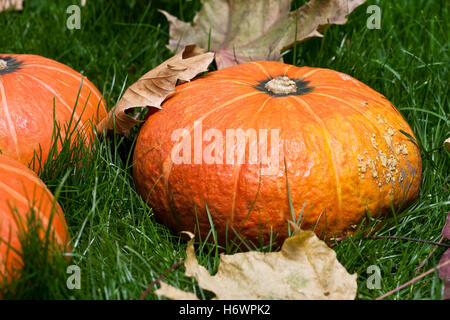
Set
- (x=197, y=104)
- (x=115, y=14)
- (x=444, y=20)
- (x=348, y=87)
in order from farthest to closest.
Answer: (x=115, y=14) < (x=444, y=20) < (x=348, y=87) < (x=197, y=104)

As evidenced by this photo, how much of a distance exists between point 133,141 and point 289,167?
100cm

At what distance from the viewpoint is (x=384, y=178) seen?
2.32 m

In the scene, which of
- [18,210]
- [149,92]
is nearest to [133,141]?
[149,92]

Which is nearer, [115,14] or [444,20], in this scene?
[444,20]

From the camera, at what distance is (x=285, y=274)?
206cm

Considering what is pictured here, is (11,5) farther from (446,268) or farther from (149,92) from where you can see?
(446,268)

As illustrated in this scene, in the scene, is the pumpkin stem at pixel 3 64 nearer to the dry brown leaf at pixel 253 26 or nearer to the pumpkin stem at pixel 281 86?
the dry brown leaf at pixel 253 26

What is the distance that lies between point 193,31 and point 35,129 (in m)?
1.45

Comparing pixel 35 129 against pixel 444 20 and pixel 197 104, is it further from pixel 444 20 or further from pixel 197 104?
pixel 444 20

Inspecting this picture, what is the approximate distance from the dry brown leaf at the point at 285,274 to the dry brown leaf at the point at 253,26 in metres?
1.54

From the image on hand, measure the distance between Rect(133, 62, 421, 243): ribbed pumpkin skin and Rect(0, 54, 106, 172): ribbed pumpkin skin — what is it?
1.35 feet

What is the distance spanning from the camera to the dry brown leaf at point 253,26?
3.23 m

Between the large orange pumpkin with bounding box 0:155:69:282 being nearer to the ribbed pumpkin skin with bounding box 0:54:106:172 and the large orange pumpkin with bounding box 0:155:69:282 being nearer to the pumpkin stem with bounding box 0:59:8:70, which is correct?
the ribbed pumpkin skin with bounding box 0:54:106:172
